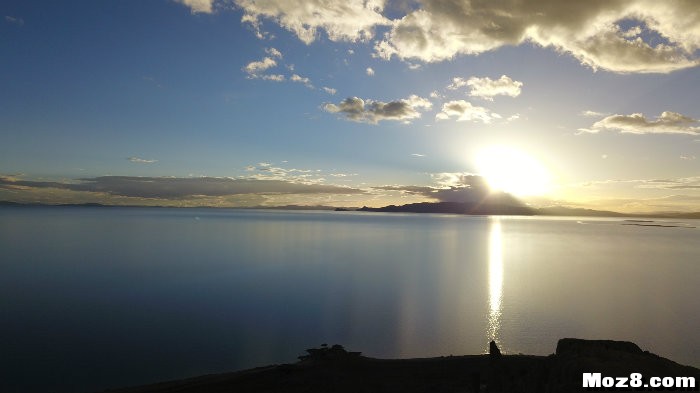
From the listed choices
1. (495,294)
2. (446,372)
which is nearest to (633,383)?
(446,372)

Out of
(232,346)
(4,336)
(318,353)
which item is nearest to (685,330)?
(318,353)

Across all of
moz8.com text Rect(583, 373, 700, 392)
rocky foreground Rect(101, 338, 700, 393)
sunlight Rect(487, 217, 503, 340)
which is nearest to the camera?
moz8.com text Rect(583, 373, 700, 392)

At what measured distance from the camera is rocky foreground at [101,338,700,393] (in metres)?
19.9

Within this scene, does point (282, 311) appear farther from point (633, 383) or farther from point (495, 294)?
point (633, 383)

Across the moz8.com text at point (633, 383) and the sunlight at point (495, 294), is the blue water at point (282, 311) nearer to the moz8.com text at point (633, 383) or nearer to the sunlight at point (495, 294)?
the sunlight at point (495, 294)

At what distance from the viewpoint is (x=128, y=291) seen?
53375mm

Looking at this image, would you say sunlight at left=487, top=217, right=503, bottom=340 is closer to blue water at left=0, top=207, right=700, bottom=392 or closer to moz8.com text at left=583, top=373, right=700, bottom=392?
blue water at left=0, top=207, right=700, bottom=392

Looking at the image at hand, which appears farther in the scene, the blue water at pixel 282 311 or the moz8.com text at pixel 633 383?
the blue water at pixel 282 311

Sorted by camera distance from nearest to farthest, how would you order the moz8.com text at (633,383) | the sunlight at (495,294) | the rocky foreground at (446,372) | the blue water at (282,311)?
the moz8.com text at (633,383), the rocky foreground at (446,372), the blue water at (282,311), the sunlight at (495,294)

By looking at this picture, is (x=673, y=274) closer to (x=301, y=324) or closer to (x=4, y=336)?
(x=301, y=324)

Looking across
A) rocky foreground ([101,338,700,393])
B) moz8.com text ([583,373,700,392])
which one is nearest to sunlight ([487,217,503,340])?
rocky foreground ([101,338,700,393])

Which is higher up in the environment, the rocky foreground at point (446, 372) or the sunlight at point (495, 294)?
the rocky foreground at point (446, 372)

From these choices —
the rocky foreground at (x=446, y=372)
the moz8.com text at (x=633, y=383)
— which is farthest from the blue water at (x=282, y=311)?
the moz8.com text at (x=633, y=383)

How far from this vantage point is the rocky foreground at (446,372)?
19938mm
